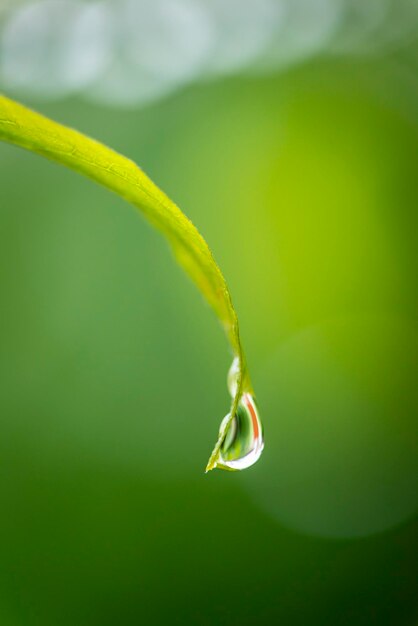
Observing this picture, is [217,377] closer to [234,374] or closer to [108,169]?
[234,374]

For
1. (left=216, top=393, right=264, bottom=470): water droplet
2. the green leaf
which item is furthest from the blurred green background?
the green leaf

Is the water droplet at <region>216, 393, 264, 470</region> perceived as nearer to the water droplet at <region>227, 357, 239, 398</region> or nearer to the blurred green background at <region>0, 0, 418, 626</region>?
the water droplet at <region>227, 357, 239, 398</region>

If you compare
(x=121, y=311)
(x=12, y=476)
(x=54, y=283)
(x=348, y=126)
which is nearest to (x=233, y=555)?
(x=12, y=476)

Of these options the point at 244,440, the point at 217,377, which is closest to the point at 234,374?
the point at 244,440

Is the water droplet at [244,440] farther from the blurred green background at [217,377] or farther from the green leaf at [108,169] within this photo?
the blurred green background at [217,377]

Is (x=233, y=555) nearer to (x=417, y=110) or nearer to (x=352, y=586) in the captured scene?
(x=352, y=586)

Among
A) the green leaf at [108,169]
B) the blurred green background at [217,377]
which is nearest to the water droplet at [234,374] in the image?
the green leaf at [108,169]
